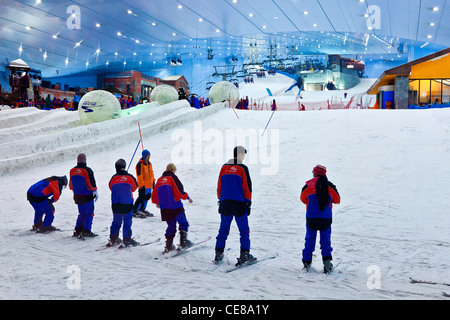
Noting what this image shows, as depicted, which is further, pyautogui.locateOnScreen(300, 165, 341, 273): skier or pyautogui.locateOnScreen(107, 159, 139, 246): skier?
pyautogui.locateOnScreen(107, 159, 139, 246): skier

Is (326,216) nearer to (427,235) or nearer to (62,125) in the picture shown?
(427,235)

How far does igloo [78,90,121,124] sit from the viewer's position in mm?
19031

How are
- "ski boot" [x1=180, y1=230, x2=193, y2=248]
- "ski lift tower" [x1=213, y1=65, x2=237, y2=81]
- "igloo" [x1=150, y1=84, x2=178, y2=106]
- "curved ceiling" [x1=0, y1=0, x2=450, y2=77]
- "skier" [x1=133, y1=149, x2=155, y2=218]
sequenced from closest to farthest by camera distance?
"ski boot" [x1=180, y1=230, x2=193, y2=248], "skier" [x1=133, y1=149, x2=155, y2=218], "igloo" [x1=150, y1=84, x2=178, y2=106], "curved ceiling" [x1=0, y1=0, x2=450, y2=77], "ski lift tower" [x1=213, y1=65, x2=237, y2=81]

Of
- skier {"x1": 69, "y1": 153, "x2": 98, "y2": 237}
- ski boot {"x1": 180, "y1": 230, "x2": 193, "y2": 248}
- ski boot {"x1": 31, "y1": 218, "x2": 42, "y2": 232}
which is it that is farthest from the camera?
ski boot {"x1": 31, "y1": 218, "x2": 42, "y2": 232}

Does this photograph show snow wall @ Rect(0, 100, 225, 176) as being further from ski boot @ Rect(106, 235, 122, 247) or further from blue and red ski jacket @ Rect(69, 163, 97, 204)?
ski boot @ Rect(106, 235, 122, 247)

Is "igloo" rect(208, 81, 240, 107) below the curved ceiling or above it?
below

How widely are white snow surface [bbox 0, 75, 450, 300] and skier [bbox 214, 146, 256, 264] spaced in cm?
28

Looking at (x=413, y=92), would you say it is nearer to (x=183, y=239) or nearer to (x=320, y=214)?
(x=320, y=214)

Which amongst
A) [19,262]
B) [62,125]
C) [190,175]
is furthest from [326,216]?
[62,125]

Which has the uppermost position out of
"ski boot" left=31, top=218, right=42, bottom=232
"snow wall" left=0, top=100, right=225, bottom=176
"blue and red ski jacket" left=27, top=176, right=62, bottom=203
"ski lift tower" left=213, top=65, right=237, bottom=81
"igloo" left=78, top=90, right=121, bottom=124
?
"ski lift tower" left=213, top=65, right=237, bottom=81

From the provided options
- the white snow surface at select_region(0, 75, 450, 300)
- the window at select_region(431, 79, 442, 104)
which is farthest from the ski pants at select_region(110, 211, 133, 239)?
the window at select_region(431, 79, 442, 104)

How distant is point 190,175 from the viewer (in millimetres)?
11898

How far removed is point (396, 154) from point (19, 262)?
10636mm

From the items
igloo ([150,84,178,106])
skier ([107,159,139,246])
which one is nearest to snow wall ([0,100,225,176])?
igloo ([150,84,178,106])
